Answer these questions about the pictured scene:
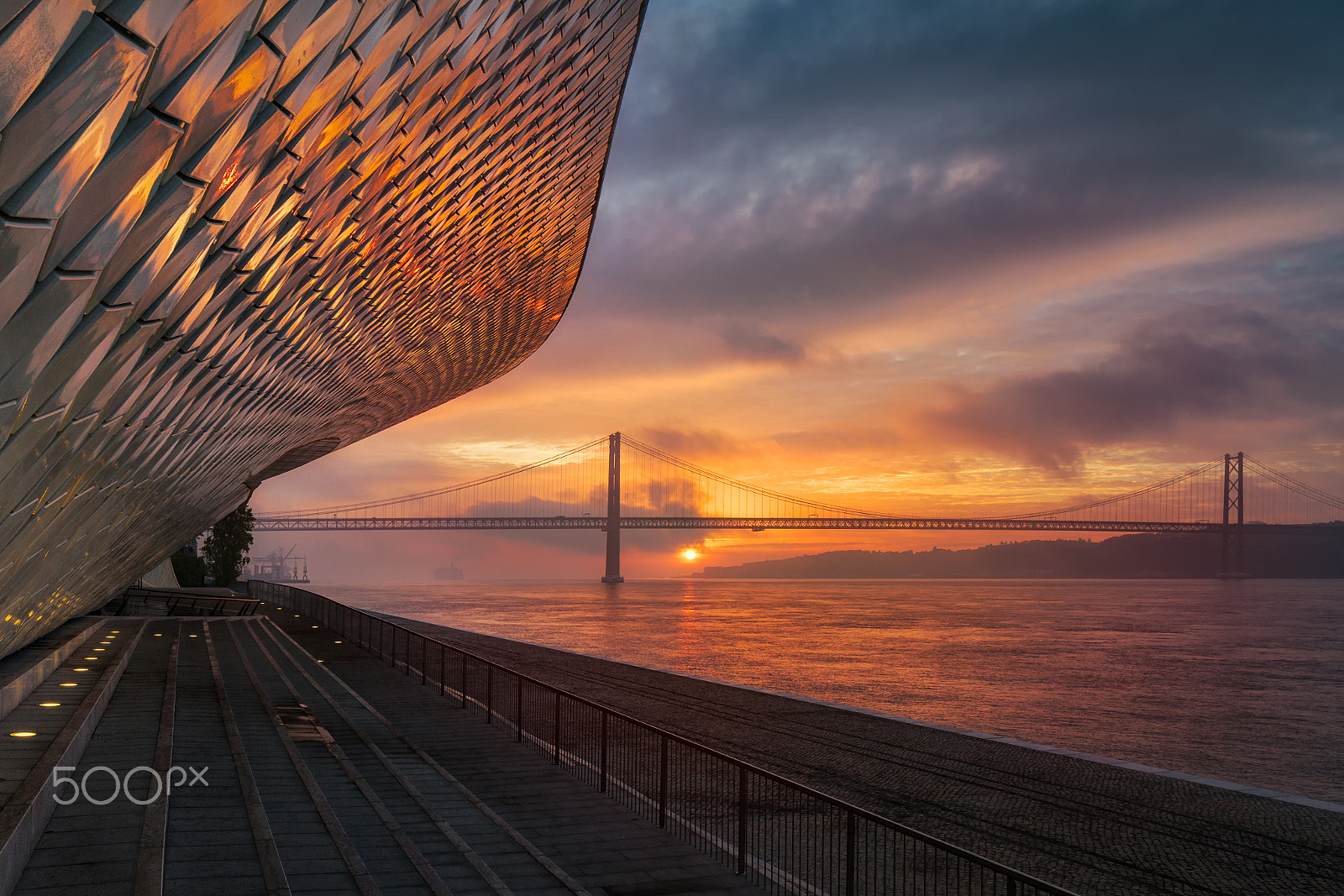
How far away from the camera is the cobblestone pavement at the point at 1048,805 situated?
9766 millimetres

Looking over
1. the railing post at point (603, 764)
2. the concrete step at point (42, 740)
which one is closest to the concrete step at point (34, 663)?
the concrete step at point (42, 740)

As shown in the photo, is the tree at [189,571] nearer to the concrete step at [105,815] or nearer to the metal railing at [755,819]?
the metal railing at [755,819]

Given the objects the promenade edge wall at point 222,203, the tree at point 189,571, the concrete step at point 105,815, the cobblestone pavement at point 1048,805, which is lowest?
the tree at point 189,571

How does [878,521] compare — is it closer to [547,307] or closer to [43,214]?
[547,307]

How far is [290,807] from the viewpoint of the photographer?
9.02 m

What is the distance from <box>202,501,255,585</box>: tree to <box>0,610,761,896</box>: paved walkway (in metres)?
46.7

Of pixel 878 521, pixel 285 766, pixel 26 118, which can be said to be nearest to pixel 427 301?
pixel 285 766

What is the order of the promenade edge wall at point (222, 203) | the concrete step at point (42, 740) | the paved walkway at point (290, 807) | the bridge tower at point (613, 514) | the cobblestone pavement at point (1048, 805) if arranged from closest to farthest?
the promenade edge wall at point (222, 203) → the concrete step at point (42, 740) → the paved walkway at point (290, 807) → the cobblestone pavement at point (1048, 805) → the bridge tower at point (613, 514)

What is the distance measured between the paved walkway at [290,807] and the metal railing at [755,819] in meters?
0.42

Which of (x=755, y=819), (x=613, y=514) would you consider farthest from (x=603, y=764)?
(x=613, y=514)

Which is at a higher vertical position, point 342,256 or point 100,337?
point 342,256

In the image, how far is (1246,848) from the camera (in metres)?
10.5

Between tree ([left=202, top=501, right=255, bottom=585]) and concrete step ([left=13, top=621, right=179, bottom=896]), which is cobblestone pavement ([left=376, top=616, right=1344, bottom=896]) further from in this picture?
tree ([left=202, top=501, right=255, bottom=585])

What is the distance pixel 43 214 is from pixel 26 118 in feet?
1.64
